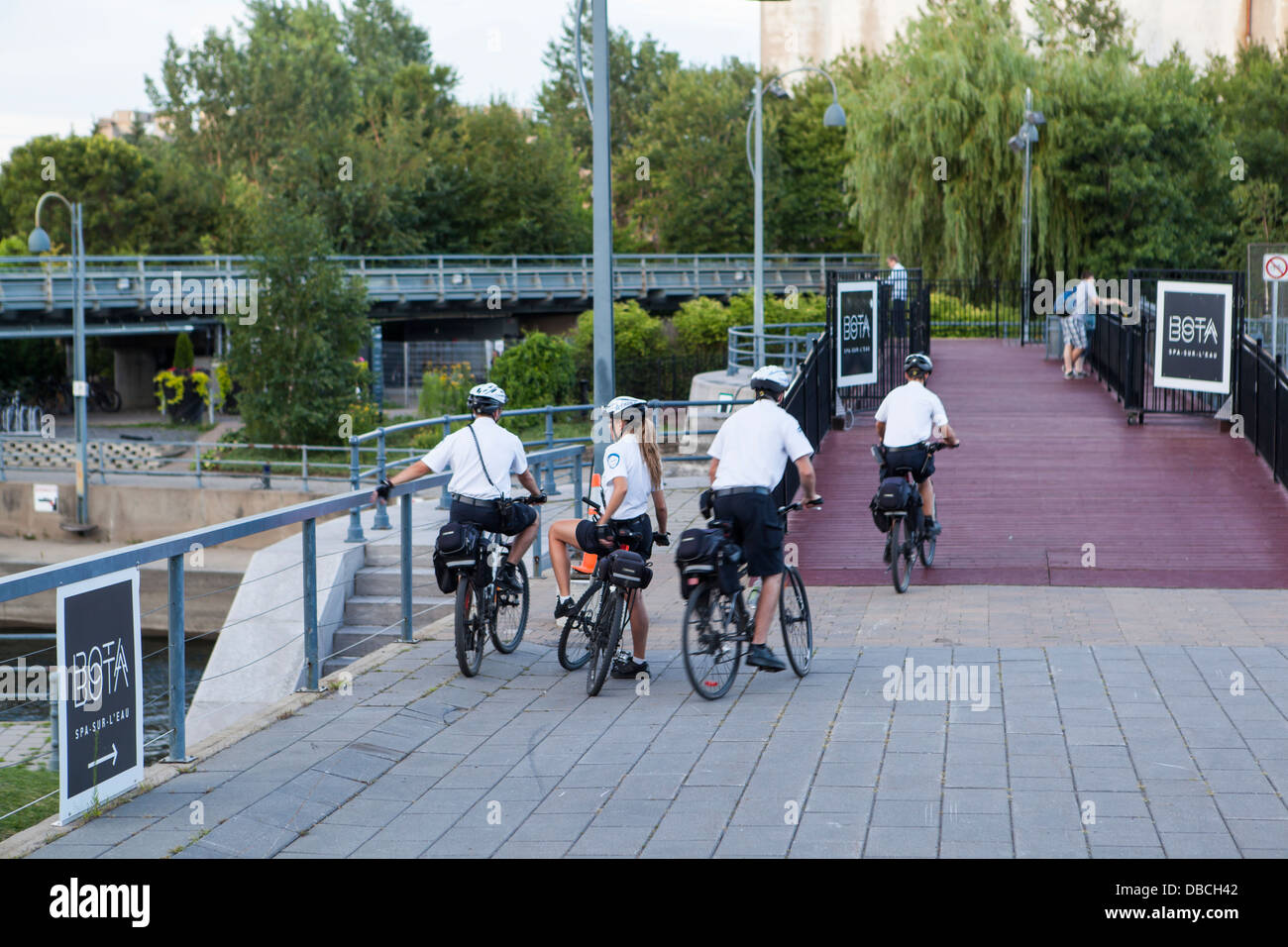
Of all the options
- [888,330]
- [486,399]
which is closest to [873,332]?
[888,330]

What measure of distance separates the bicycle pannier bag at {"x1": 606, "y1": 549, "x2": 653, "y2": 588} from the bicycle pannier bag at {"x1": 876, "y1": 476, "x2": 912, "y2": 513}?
4091 millimetres

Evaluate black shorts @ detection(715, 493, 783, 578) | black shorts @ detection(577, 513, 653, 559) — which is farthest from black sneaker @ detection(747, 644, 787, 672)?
black shorts @ detection(577, 513, 653, 559)

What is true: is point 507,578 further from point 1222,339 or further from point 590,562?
point 1222,339

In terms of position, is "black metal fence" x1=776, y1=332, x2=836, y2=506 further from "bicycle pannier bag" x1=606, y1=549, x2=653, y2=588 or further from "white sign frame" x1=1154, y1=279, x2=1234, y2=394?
"bicycle pannier bag" x1=606, y1=549, x2=653, y2=588

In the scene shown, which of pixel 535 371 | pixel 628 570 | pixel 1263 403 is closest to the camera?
pixel 628 570

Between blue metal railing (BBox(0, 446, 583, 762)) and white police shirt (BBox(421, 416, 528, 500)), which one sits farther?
white police shirt (BBox(421, 416, 528, 500))

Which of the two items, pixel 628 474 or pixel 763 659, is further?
pixel 628 474

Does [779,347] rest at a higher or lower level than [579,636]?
higher

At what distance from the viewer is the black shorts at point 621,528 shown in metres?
8.21

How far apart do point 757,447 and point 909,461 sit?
4.05m

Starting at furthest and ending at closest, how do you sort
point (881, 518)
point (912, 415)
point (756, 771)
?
point (912, 415) < point (881, 518) < point (756, 771)

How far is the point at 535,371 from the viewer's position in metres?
42.2

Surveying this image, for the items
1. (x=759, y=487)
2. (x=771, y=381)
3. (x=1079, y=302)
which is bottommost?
(x=759, y=487)

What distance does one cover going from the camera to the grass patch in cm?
959
